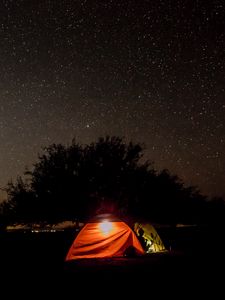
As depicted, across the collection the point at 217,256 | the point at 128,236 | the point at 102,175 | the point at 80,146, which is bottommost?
the point at 217,256

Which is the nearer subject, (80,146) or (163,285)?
(163,285)

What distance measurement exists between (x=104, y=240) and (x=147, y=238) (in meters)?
2.32

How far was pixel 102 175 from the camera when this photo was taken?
75.8 ft

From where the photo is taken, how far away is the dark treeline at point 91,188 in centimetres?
2273

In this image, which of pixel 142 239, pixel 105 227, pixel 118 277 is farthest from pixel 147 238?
pixel 118 277

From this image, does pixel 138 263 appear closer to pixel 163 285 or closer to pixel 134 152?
pixel 163 285

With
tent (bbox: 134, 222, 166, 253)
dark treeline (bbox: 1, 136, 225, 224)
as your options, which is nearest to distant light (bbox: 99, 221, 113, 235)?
tent (bbox: 134, 222, 166, 253)

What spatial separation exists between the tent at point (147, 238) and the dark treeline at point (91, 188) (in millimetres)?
Result: 8249

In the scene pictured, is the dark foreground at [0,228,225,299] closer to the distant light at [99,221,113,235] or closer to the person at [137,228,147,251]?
the distant light at [99,221,113,235]

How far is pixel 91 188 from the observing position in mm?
22891

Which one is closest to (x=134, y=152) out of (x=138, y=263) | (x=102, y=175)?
(x=102, y=175)

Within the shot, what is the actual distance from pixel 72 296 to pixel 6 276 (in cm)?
297

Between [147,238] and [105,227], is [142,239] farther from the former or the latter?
[105,227]

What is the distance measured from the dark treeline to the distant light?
10022 millimetres
